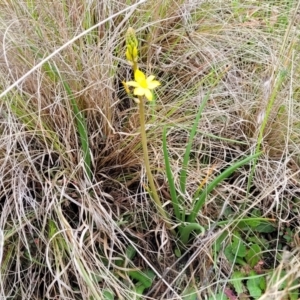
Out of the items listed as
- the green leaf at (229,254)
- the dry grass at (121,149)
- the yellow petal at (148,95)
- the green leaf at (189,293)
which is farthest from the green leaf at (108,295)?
the yellow petal at (148,95)

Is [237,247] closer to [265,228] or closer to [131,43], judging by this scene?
[265,228]

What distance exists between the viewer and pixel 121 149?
3.26ft

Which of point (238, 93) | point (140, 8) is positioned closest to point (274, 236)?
point (238, 93)

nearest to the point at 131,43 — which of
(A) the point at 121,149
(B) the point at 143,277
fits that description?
(A) the point at 121,149

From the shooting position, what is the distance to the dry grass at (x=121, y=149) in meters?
0.91

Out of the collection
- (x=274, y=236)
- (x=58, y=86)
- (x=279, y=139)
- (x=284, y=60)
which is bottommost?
(x=274, y=236)

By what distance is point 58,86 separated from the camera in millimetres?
1014

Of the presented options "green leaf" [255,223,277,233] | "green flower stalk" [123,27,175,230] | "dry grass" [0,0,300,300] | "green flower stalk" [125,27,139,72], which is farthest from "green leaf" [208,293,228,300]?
"green flower stalk" [125,27,139,72]

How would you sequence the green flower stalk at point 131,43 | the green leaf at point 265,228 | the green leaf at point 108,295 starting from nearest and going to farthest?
1. the green flower stalk at point 131,43
2. the green leaf at point 108,295
3. the green leaf at point 265,228

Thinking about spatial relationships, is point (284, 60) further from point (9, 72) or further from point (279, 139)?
point (9, 72)

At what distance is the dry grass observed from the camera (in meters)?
0.91

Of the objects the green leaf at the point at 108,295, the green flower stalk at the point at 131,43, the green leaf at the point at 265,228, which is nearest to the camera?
the green flower stalk at the point at 131,43

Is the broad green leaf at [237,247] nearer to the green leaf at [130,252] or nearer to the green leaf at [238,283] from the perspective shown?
the green leaf at [238,283]

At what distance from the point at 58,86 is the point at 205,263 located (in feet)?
1.47
